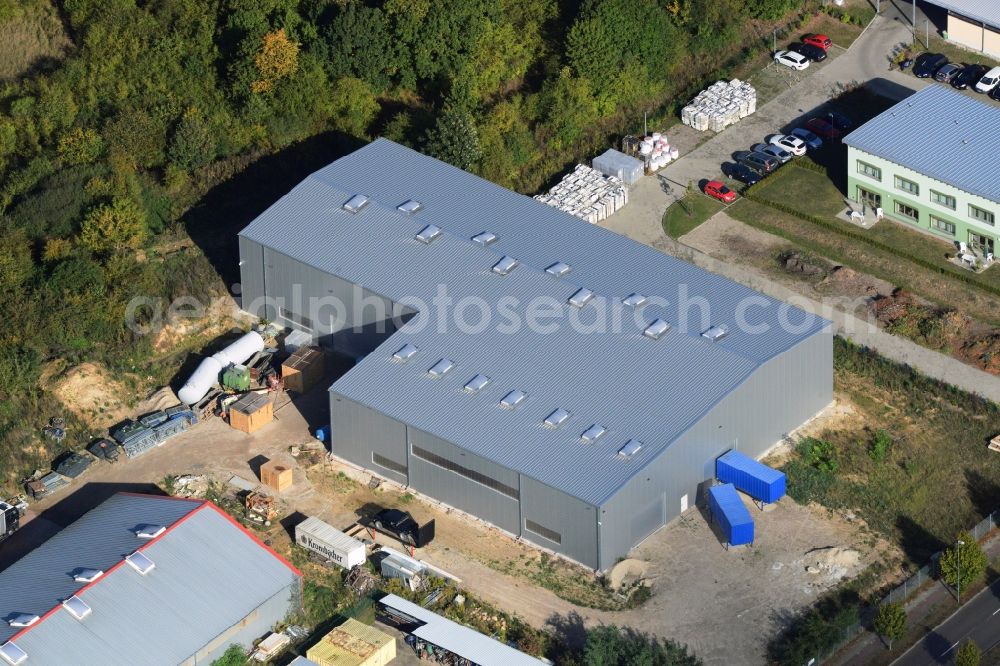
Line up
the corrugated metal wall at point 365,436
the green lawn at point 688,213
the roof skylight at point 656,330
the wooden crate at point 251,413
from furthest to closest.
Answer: the green lawn at point 688,213, the wooden crate at point 251,413, the roof skylight at point 656,330, the corrugated metal wall at point 365,436

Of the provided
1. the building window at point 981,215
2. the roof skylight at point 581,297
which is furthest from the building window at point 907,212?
the roof skylight at point 581,297

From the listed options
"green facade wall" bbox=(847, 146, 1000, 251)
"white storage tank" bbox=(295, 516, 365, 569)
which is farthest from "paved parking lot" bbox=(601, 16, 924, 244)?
"white storage tank" bbox=(295, 516, 365, 569)

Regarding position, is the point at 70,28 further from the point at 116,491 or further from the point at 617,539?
the point at 617,539

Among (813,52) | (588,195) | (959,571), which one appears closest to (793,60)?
(813,52)

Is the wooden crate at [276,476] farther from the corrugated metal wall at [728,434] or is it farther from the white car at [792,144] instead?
the white car at [792,144]

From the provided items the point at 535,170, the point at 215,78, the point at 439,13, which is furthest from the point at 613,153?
the point at 215,78

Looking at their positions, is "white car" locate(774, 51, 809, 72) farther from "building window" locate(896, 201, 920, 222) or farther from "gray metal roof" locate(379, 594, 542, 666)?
"gray metal roof" locate(379, 594, 542, 666)
